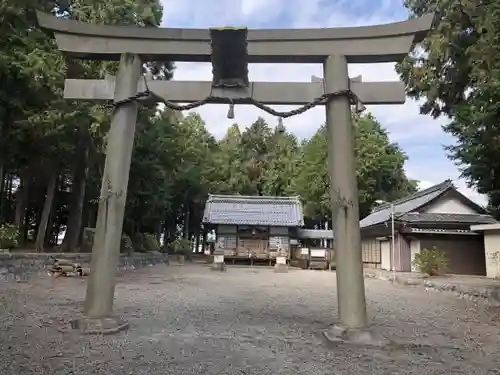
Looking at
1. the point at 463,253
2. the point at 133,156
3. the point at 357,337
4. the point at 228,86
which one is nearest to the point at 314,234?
the point at 463,253

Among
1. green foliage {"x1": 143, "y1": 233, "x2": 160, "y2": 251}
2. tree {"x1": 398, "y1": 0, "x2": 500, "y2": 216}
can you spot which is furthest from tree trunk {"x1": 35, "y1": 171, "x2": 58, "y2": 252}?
tree {"x1": 398, "y1": 0, "x2": 500, "y2": 216}

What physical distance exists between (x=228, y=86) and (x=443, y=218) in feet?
58.5

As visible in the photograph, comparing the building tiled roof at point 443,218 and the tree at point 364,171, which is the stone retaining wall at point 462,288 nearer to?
the building tiled roof at point 443,218

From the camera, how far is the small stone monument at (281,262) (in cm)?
2405

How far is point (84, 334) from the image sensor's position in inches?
216

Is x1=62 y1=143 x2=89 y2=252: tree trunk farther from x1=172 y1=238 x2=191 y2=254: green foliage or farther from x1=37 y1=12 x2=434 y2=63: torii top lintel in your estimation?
x1=172 y1=238 x2=191 y2=254: green foliage

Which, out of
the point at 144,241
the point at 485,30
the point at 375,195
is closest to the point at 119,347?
the point at 485,30

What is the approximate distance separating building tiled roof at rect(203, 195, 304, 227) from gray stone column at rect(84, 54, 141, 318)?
79.3 feet

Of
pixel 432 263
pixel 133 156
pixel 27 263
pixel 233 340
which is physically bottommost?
pixel 233 340

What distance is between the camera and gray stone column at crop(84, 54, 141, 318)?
579 centimetres

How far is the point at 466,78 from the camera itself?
11.1m

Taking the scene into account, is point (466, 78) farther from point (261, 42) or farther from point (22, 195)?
point (22, 195)

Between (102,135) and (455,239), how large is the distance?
16196 mm

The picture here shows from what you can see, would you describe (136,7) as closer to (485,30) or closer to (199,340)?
(485,30)
